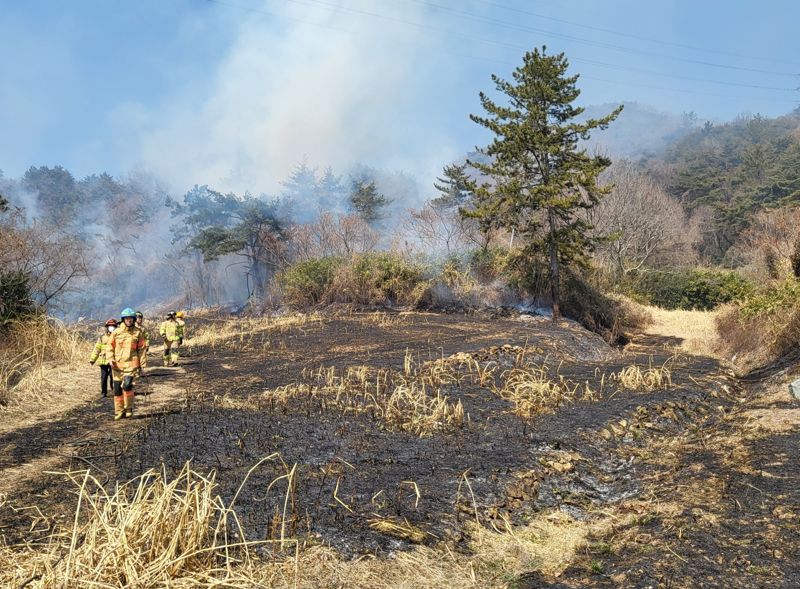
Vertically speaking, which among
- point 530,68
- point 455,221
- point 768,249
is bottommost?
point 768,249

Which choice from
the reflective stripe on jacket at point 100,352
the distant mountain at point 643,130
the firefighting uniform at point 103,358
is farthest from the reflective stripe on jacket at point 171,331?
the distant mountain at point 643,130

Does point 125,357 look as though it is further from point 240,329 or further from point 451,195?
point 451,195

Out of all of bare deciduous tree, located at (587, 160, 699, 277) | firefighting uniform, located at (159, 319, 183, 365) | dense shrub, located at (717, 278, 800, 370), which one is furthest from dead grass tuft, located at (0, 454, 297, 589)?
bare deciduous tree, located at (587, 160, 699, 277)

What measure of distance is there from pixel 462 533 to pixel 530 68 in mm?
20317

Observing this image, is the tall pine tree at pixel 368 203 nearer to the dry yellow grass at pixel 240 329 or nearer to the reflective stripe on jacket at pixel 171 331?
the dry yellow grass at pixel 240 329

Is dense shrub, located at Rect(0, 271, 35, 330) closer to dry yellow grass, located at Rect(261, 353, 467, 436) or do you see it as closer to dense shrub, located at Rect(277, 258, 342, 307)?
dry yellow grass, located at Rect(261, 353, 467, 436)

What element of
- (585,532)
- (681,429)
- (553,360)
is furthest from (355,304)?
(585,532)

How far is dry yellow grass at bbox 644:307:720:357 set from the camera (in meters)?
17.8

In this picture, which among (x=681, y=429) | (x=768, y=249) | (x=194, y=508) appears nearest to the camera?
(x=194, y=508)

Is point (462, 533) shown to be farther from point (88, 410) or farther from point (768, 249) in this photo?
point (768, 249)

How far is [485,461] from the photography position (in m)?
6.84

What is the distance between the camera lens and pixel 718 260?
47.2 m

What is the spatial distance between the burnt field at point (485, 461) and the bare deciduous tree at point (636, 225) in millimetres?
27651

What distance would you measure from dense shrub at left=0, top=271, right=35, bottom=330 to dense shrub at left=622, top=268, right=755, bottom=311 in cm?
2760
